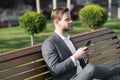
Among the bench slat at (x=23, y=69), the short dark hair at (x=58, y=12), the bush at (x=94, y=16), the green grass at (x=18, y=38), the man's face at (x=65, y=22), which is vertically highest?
the short dark hair at (x=58, y=12)

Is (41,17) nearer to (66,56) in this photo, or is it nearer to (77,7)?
(66,56)

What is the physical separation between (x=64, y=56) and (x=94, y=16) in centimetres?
630

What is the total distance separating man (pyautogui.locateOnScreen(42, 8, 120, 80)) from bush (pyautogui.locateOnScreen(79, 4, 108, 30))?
236 inches

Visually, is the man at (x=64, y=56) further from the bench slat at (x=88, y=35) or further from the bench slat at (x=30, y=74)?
the bench slat at (x=88, y=35)

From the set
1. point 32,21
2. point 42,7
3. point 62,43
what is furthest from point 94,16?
point 42,7

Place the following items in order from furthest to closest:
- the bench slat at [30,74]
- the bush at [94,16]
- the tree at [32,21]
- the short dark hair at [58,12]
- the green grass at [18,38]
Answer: the bush at [94,16] → the green grass at [18,38] → the tree at [32,21] → the short dark hair at [58,12] → the bench slat at [30,74]

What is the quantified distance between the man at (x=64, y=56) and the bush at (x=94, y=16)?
598 cm

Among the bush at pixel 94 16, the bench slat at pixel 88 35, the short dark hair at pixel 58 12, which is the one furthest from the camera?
the bush at pixel 94 16

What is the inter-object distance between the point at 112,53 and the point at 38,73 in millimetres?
1939

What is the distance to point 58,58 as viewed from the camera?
13.9 ft

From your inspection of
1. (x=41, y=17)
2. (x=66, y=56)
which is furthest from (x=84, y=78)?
(x=41, y=17)

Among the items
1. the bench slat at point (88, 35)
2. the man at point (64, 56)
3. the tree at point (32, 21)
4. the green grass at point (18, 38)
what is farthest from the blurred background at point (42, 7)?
the man at point (64, 56)

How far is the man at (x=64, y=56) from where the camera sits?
4176 mm

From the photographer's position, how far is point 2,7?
40.6 metres
